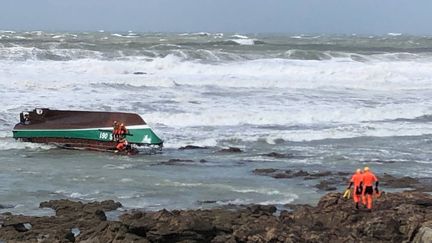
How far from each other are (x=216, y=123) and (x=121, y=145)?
6.05 meters

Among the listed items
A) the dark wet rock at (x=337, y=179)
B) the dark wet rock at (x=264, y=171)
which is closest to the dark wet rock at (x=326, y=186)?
the dark wet rock at (x=337, y=179)

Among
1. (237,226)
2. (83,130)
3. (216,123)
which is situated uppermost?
(237,226)

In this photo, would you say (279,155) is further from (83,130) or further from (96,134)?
(83,130)

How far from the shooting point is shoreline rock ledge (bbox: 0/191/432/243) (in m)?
10.7

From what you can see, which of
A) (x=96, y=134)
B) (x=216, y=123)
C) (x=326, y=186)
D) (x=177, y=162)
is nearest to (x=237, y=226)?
(x=326, y=186)

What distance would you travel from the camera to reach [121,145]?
21234mm

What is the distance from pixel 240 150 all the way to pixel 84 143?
16.3ft

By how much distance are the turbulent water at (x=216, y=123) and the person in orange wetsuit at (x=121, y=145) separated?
56 centimetres

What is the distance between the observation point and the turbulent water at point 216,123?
1586 centimetres

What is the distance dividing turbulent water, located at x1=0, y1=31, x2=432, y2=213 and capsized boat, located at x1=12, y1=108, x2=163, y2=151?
0.63m

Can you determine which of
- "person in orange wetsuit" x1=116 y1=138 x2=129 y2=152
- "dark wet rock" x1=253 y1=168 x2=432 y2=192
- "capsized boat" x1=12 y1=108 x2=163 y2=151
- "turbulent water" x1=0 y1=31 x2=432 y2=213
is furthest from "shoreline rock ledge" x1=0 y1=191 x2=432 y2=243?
Result: "capsized boat" x1=12 y1=108 x2=163 y2=151

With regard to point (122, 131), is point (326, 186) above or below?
below

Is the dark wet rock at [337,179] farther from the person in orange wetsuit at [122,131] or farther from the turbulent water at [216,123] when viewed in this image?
the person in orange wetsuit at [122,131]

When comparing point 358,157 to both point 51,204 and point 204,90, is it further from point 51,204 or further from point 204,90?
point 204,90
